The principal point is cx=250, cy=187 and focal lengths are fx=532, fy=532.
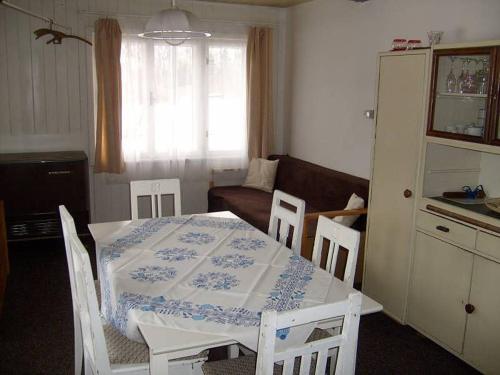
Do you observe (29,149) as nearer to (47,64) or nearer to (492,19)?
(47,64)

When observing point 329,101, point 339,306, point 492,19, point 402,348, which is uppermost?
point 492,19

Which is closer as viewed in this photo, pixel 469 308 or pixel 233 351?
pixel 233 351

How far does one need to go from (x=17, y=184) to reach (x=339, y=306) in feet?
13.0

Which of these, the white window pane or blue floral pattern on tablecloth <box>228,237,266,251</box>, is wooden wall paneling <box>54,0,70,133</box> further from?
blue floral pattern on tablecloth <box>228,237,266,251</box>

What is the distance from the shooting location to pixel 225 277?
2455 mm

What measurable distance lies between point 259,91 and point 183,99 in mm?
836

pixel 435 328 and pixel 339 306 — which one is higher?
pixel 339 306

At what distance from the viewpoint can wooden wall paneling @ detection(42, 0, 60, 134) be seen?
5.09 meters

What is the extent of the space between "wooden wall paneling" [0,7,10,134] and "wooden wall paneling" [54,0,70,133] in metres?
0.46

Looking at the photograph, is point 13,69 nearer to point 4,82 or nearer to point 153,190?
point 4,82

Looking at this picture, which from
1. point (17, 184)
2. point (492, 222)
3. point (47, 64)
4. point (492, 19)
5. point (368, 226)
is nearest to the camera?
point (492, 222)

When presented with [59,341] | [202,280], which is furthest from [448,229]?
[59,341]

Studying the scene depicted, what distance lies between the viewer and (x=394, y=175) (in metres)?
3.58

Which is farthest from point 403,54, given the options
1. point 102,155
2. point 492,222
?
point 102,155
